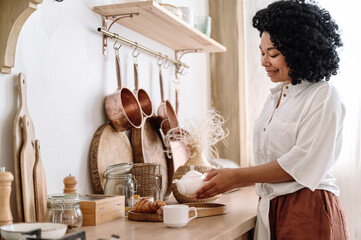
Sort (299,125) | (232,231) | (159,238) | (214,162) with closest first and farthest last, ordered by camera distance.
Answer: (159,238)
(232,231)
(299,125)
(214,162)

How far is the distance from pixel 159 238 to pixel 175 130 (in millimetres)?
1027

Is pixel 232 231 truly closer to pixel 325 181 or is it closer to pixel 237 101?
pixel 325 181

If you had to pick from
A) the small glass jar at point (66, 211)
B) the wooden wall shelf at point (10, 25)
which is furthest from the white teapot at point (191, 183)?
the wooden wall shelf at point (10, 25)

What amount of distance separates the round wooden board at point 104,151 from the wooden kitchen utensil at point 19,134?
37 centimetres

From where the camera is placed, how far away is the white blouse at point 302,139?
58.2 inches

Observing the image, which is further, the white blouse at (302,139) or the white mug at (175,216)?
the white blouse at (302,139)

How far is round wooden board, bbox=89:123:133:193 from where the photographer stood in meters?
1.72

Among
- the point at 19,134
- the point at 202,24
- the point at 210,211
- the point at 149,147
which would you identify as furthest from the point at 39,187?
the point at 202,24

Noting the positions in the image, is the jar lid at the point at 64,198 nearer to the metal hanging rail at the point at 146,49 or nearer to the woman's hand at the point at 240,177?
the woman's hand at the point at 240,177

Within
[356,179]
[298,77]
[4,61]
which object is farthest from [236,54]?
[4,61]

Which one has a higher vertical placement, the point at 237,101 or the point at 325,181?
the point at 237,101

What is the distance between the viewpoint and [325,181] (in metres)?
1.56

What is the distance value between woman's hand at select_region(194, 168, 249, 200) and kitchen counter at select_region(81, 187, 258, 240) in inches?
3.6

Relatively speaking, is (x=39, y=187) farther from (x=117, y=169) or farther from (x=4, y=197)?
(x=117, y=169)
